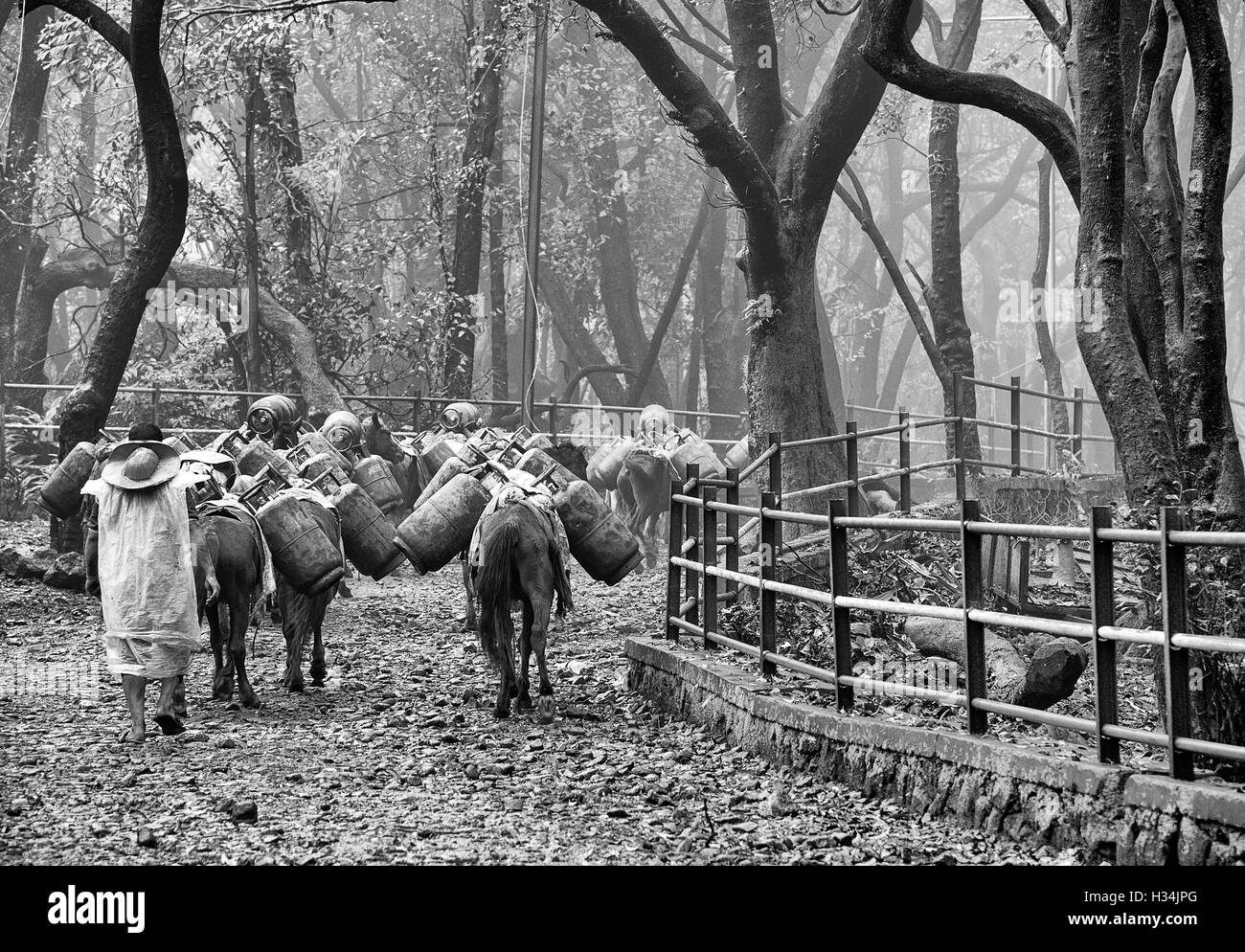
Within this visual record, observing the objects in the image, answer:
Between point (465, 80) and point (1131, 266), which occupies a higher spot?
point (465, 80)

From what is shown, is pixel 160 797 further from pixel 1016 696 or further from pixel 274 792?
pixel 1016 696

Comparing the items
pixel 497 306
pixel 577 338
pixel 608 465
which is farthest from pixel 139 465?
pixel 577 338

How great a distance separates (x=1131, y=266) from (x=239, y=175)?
18.1 metres

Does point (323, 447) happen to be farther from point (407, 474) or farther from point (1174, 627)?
point (1174, 627)

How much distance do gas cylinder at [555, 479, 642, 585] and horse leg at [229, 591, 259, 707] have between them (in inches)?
91.2

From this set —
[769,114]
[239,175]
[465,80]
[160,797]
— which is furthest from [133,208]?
[160,797]

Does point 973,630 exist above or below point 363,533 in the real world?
below

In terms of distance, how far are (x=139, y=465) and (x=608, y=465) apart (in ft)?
38.6

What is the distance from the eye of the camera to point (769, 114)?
16.1 metres

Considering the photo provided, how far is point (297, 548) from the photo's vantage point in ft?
34.8

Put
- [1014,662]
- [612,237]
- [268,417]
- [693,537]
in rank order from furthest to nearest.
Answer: [612,237]
[268,417]
[693,537]
[1014,662]

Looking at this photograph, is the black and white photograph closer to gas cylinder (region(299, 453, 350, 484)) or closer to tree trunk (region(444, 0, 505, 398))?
gas cylinder (region(299, 453, 350, 484))

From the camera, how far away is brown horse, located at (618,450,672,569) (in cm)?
1970

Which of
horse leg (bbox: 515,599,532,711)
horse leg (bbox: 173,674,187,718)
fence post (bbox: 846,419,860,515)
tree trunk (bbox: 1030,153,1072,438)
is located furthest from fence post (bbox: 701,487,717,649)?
tree trunk (bbox: 1030,153,1072,438)
